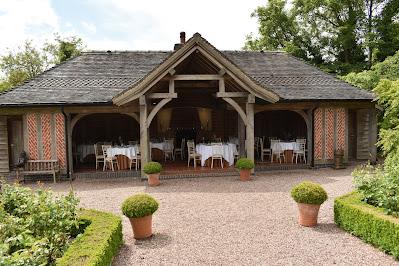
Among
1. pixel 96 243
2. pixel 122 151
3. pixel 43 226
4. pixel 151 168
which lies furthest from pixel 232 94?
pixel 43 226

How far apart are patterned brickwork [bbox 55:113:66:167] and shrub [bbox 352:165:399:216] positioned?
998 centimetres

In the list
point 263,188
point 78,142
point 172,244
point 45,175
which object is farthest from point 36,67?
point 172,244

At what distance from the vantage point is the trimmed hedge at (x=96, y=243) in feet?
15.5

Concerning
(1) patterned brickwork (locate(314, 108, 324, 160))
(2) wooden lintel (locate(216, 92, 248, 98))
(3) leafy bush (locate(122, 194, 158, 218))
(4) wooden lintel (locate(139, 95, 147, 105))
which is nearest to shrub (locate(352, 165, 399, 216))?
(3) leafy bush (locate(122, 194, 158, 218))

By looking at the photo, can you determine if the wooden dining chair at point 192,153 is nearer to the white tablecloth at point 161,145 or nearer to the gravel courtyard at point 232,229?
the white tablecloth at point 161,145

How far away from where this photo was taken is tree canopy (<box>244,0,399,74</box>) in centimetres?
2350

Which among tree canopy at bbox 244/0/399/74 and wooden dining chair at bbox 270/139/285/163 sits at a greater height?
tree canopy at bbox 244/0/399/74

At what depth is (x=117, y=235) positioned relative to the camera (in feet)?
20.2

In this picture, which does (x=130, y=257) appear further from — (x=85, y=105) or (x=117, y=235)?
(x=85, y=105)

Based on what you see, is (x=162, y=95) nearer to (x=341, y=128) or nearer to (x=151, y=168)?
(x=151, y=168)

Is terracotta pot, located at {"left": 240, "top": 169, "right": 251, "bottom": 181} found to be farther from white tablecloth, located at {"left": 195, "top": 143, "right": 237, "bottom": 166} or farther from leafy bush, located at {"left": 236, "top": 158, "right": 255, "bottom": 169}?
white tablecloth, located at {"left": 195, "top": 143, "right": 237, "bottom": 166}

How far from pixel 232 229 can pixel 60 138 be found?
8.46 metres

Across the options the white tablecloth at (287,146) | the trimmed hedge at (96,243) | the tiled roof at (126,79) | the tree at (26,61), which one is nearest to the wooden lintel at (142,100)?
the tiled roof at (126,79)

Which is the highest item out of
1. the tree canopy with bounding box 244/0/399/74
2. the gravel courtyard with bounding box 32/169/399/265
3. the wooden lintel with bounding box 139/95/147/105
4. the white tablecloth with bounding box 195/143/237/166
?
the tree canopy with bounding box 244/0/399/74
